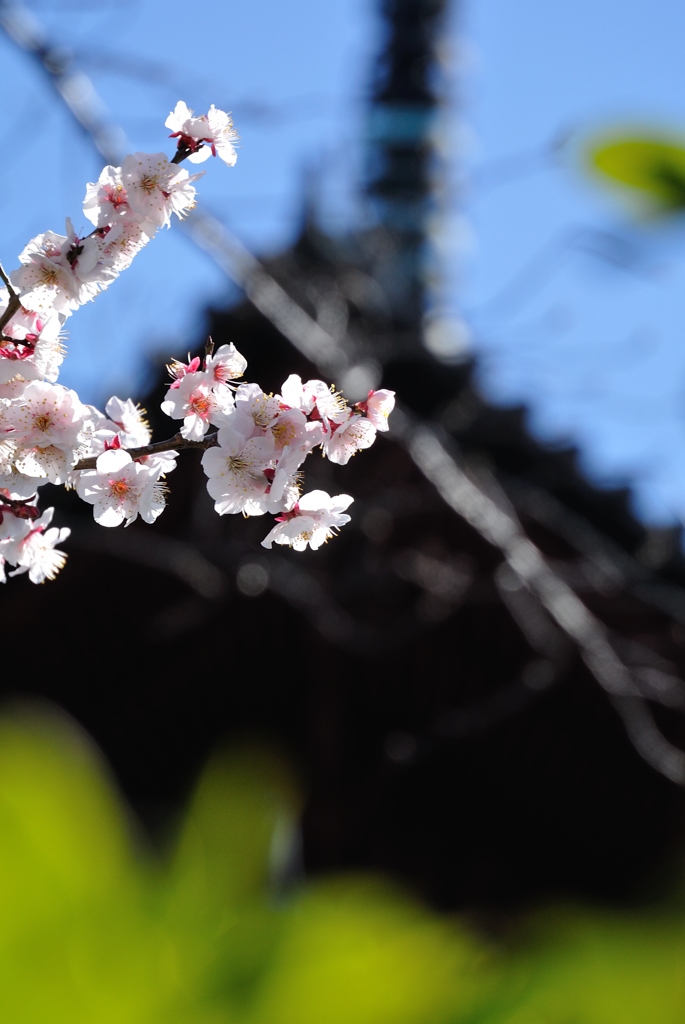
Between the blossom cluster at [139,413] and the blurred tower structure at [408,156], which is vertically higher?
the blurred tower structure at [408,156]

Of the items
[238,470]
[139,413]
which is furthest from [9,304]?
[238,470]

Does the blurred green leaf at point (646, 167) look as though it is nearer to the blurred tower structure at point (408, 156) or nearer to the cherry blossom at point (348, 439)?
the cherry blossom at point (348, 439)

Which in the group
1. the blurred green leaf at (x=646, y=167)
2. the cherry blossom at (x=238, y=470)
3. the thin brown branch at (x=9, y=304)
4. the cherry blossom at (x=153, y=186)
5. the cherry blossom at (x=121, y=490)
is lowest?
the blurred green leaf at (x=646, y=167)

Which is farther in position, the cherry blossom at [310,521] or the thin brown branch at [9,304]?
the cherry blossom at [310,521]

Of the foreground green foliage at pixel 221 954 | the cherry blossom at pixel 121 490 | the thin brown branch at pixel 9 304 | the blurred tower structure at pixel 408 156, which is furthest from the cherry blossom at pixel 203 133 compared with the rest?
the blurred tower structure at pixel 408 156

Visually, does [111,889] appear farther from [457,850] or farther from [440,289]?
[440,289]

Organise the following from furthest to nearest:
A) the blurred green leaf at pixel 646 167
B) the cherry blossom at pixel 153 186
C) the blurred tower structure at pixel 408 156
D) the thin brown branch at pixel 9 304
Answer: the blurred tower structure at pixel 408 156 → the cherry blossom at pixel 153 186 → the thin brown branch at pixel 9 304 → the blurred green leaf at pixel 646 167

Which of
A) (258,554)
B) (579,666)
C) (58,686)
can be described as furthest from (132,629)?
(579,666)

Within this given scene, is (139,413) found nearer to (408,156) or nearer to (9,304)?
(9,304)
